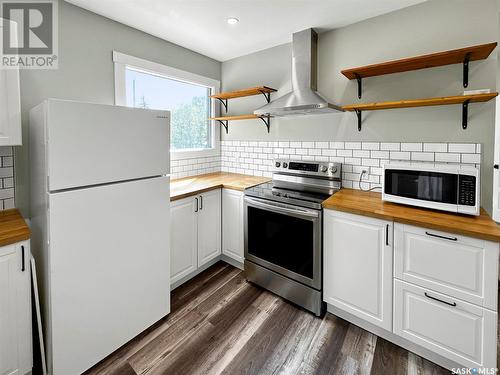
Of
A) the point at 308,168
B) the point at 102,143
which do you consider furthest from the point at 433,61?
the point at 102,143

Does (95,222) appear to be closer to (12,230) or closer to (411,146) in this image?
(12,230)

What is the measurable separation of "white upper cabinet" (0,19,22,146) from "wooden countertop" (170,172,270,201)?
1068 millimetres

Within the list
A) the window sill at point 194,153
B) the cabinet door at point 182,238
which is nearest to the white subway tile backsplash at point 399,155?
the cabinet door at point 182,238

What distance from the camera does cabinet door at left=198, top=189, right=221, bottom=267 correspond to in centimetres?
256

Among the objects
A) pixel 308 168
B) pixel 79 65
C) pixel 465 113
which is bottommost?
pixel 308 168

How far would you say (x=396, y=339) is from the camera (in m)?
1.78

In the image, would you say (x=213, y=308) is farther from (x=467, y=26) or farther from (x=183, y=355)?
(x=467, y=26)

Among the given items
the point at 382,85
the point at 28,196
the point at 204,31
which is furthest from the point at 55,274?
the point at 382,85

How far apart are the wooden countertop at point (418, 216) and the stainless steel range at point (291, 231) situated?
22 centimetres

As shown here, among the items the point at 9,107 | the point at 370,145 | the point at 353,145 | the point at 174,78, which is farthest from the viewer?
the point at 174,78

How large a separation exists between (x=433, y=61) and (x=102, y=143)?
7.60ft

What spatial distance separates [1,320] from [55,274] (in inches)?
12.0

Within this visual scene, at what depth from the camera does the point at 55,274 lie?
137 centimetres

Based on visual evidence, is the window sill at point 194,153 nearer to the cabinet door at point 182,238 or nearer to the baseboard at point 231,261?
the cabinet door at point 182,238
